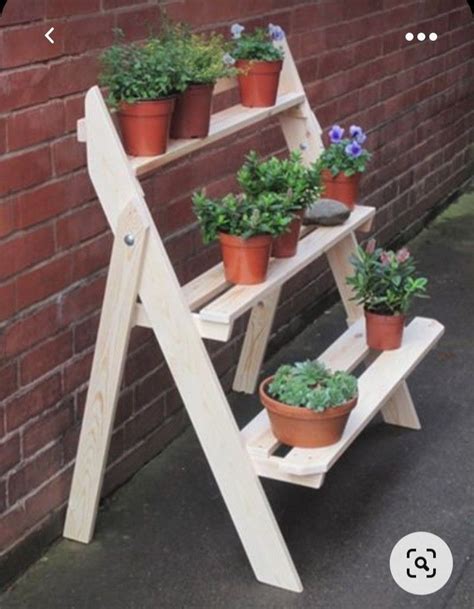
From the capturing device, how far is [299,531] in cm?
351

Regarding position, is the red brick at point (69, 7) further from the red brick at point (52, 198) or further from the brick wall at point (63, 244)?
the red brick at point (52, 198)

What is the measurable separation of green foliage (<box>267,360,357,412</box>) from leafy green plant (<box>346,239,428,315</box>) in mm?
522

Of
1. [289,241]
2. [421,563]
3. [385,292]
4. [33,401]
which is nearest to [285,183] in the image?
[289,241]

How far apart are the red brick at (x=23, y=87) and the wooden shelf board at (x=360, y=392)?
38.8 inches

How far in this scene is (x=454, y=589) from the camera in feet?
10.7

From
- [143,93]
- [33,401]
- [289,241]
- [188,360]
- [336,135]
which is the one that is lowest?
[33,401]

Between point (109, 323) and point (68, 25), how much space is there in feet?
2.48

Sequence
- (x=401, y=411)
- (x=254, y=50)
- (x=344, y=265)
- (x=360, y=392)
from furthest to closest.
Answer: (x=401, y=411) < (x=344, y=265) < (x=254, y=50) < (x=360, y=392)

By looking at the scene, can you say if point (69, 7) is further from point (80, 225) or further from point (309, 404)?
point (309, 404)

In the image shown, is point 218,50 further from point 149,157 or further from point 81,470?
point 81,470

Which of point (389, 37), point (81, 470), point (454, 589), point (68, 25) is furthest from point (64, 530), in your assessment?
point (389, 37)

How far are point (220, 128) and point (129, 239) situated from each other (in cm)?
49

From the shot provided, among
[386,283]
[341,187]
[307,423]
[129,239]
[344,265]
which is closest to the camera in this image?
[129,239]

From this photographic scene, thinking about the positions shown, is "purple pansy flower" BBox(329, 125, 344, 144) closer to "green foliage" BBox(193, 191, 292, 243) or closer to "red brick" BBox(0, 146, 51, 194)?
"green foliage" BBox(193, 191, 292, 243)
